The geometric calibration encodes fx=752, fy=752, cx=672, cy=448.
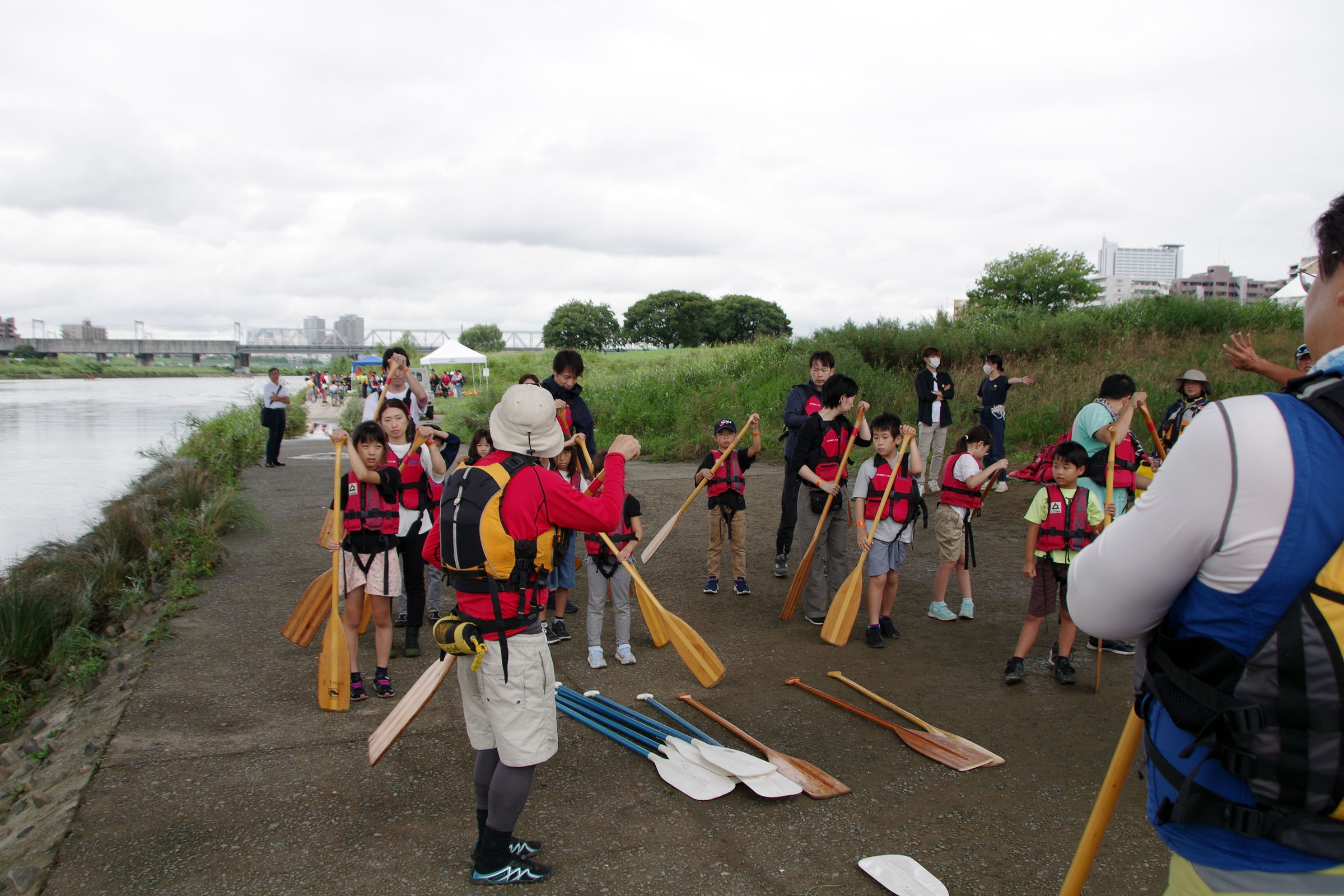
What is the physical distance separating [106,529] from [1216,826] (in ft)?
35.7

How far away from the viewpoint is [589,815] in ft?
11.6

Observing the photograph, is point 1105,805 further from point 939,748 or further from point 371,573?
point 371,573

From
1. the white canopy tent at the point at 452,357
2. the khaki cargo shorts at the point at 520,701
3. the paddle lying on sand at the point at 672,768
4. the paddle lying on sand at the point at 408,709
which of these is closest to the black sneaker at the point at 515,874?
the khaki cargo shorts at the point at 520,701

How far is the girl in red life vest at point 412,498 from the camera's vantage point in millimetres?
5398

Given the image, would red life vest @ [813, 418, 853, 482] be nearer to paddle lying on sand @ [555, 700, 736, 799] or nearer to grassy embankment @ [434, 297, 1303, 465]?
paddle lying on sand @ [555, 700, 736, 799]

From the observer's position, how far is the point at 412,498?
5426mm

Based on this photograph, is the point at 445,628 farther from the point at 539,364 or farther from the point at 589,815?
the point at 539,364

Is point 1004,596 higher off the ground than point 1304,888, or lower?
lower

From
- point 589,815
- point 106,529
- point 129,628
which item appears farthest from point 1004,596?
point 106,529

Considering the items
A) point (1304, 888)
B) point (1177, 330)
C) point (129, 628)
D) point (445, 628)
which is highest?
point (1177, 330)

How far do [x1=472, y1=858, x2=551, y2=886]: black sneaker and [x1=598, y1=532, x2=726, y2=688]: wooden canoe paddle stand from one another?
5.96 ft

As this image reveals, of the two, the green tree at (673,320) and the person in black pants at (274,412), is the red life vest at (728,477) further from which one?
the green tree at (673,320)

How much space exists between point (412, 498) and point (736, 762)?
9.86 feet

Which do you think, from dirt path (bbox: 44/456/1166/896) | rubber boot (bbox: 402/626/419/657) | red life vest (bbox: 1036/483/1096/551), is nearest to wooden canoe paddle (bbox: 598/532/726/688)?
dirt path (bbox: 44/456/1166/896)
